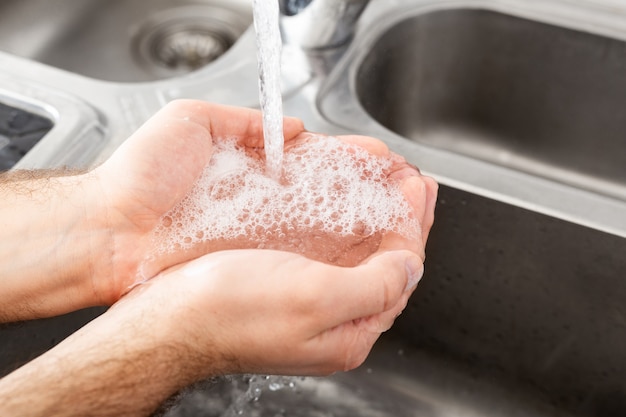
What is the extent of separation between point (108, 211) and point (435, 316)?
45 centimetres

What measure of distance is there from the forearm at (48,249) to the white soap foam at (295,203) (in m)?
0.08

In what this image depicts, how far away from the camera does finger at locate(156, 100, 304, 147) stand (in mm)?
704

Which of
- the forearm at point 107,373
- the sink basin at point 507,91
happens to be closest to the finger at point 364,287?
the forearm at point 107,373

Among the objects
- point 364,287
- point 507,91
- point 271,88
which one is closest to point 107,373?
point 364,287

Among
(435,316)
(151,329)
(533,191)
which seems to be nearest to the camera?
(151,329)

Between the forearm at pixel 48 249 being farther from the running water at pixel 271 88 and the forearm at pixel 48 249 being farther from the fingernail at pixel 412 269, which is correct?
the fingernail at pixel 412 269

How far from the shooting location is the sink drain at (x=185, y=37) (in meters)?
1.19

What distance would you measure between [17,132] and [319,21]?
40 centimetres

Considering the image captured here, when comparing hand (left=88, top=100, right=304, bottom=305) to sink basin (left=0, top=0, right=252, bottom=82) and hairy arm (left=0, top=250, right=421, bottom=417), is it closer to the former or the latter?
hairy arm (left=0, top=250, right=421, bottom=417)

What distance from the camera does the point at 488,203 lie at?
726mm

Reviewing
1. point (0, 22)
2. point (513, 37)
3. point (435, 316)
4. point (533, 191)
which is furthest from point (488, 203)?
point (0, 22)

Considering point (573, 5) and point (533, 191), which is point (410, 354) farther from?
point (573, 5)

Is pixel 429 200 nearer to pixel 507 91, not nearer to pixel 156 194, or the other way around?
pixel 156 194

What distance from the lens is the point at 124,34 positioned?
122 centimetres
